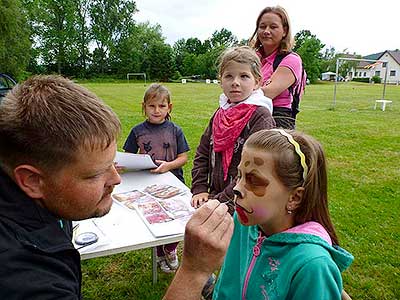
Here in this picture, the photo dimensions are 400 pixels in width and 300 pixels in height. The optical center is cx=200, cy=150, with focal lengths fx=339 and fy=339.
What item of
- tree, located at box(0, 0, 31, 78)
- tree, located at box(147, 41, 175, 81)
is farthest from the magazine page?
tree, located at box(147, 41, 175, 81)

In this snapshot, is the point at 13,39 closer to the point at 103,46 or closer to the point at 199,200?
the point at 199,200

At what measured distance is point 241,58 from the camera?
2.17 metres

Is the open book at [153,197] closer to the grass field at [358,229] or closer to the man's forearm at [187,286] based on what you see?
the man's forearm at [187,286]

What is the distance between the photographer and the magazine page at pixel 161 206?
6.40 feet

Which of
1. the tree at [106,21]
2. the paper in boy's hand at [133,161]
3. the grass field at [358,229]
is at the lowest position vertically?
the grass field at [358,229]

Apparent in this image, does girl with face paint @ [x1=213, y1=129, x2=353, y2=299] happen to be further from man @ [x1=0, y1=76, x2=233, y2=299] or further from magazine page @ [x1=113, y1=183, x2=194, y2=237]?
magazine page @ [x1=113, y1=183, x2=194, y2=237]

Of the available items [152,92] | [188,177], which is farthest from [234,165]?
[188,177]

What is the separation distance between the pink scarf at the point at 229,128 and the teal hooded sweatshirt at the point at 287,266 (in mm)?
664

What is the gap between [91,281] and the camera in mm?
3029

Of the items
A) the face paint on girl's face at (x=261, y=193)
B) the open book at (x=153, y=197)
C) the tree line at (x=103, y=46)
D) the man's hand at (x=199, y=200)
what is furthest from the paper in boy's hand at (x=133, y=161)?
the tree line at (x=103, y=46)

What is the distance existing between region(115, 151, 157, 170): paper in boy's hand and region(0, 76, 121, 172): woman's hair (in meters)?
1.46

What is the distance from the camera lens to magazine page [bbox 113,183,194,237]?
195 centimetres

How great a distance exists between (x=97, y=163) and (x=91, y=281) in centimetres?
234

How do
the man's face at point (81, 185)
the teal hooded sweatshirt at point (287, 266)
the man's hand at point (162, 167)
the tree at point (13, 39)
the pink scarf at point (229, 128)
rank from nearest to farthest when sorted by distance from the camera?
the man's face at point (81, 185) < the teal hooded sweatshirt at point (287, 266) < the pink scarf at point (229, 128) < the man's hand at point (162, 167) < the tree at point (13, 39)
